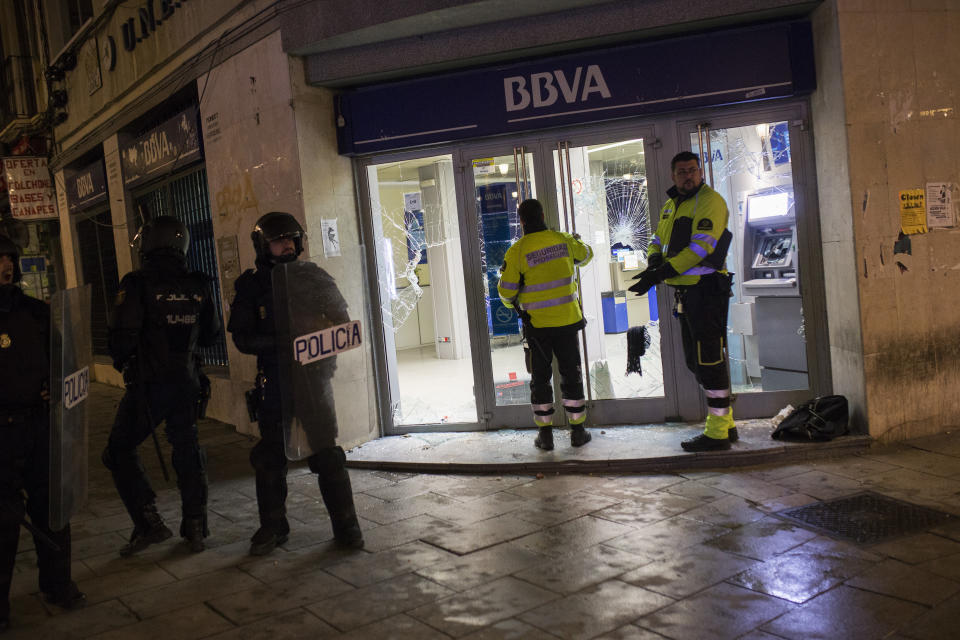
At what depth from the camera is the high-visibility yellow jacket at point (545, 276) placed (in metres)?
6.45

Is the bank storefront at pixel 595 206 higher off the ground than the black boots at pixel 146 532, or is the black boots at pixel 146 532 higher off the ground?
the bank storefront at pixel 595 206

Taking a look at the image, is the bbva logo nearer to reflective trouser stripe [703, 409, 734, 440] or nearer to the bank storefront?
the bank storefront

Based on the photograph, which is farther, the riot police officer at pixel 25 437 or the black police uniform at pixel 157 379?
the black police uniform at pixel 157 379

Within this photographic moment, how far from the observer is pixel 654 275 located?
20.1 feet

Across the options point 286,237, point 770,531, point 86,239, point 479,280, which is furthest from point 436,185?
point 86,239

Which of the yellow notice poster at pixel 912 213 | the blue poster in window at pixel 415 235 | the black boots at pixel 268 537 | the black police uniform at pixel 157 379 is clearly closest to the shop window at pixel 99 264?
the blue poster in window at pixel 415 235

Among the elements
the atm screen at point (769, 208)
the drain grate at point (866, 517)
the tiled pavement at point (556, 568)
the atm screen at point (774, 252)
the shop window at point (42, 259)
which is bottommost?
the drain grate at point (866, 517)

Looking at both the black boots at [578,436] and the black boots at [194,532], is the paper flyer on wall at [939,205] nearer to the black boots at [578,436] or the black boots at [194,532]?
the black boots at [578,436]

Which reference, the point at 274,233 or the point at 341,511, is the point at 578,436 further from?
the point at 274,233

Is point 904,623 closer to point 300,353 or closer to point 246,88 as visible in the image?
point 300,353

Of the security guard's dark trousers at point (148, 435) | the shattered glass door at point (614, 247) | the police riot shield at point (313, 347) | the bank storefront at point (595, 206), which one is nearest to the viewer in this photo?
the police riot shield at point (313, 347)

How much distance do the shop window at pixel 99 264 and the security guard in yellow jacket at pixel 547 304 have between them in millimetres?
8254

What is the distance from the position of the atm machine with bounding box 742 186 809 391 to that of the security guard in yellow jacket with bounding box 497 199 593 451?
5.14ft

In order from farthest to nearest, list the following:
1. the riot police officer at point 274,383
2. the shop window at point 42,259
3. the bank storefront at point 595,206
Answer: the shop window at point 42,259 < the bank storefront at point 595,206 < the riot police officer at point 274,383
